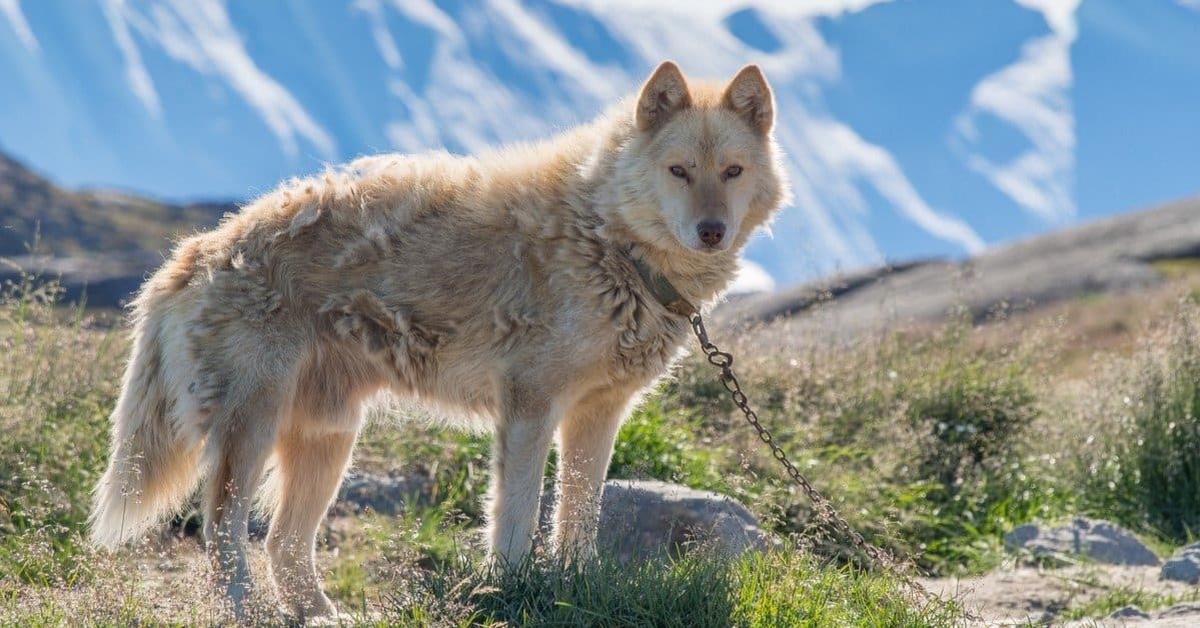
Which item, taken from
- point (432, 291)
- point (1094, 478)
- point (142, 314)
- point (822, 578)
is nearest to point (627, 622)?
point (822, 578)

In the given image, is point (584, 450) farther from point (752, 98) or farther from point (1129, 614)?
point (1129, 614)

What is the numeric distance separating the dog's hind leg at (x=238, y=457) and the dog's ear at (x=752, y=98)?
263 cm

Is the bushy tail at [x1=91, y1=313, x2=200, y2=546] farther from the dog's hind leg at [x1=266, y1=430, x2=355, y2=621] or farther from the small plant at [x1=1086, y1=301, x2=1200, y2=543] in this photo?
the small plant at [x1=1086, y1=301, x2=1200, y2=543]

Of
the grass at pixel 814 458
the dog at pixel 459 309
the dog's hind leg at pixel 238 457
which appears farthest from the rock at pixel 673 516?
the dog's hind leg at pixel 238 457

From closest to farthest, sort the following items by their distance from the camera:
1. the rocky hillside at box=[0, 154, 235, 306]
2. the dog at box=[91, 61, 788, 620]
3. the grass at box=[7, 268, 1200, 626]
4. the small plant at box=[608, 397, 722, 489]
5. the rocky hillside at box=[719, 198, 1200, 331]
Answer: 1. the grass at box=[7, 268, 1200, 626]
2. the dog at box=[91, 61, 788, 620]
3. the small plant at box=[608, 397, 722, 489]
4. the rocky hillside at box=[719, 198, 1200, 331]
5. the rocky hillside at box=[0, 154, 235, 306]

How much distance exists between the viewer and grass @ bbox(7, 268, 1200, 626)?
502 centimetres

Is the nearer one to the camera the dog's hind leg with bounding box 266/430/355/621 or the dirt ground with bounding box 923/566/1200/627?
the dog's hind leg with bounding box 266/430/355/621

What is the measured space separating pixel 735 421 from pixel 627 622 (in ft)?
14.4

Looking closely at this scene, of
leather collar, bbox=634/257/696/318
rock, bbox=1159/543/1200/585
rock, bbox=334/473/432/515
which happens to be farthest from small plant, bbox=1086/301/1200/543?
rock, bbox=334/473/432/515

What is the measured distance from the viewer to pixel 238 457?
534 cm

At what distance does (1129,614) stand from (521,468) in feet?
10.5

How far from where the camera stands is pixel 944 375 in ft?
30.6

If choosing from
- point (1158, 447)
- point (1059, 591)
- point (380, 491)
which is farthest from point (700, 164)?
point (1158, 447)

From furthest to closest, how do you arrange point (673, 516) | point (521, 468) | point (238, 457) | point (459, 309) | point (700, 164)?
point (673, 516), point (459, 309), point (700, 164), point (238, 457), point (521, 468)
